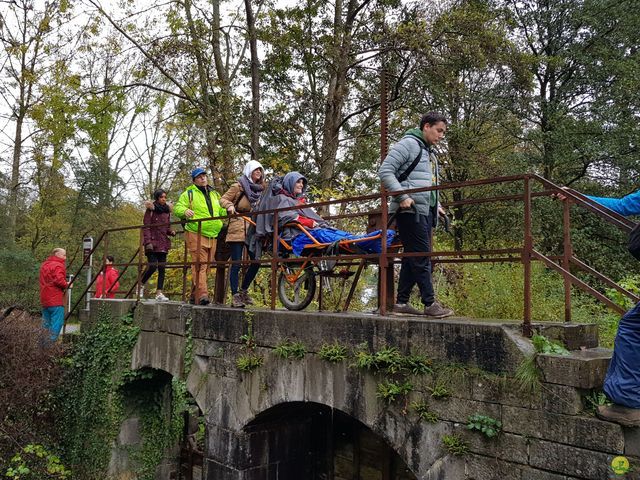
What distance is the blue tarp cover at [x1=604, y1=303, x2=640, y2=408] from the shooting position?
337 cm

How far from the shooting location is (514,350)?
395 centimetres

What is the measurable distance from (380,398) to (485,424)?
101 centimetres

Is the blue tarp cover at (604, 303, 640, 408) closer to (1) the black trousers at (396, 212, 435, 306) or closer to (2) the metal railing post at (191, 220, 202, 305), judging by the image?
(1) the black trousers at (396, 212, 435, 306)

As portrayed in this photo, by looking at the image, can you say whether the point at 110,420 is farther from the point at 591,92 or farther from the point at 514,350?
the point at 591,92

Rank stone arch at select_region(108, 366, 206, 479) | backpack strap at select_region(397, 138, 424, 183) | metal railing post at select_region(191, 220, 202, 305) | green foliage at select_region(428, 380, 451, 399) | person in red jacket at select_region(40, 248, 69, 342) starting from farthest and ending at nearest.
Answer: person in red jacket at select_region(40, 248, 69, 342), stone arch at select_region(108, 366, 206, 479), metal railing post at select_region(191, 220, 202, 305), backpack strap at select_region(397, 138, 424, 183), green foliage at select_region(428, 380, 451, 399)

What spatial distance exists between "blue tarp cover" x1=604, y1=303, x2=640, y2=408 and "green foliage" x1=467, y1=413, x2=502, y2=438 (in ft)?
2.69

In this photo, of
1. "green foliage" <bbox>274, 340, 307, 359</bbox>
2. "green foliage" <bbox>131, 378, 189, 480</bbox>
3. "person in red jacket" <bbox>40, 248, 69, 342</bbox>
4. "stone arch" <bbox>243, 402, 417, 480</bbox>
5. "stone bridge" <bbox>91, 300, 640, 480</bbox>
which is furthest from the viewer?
"person in red jacket" <bbox>40, 248, 69, 342</bbox>

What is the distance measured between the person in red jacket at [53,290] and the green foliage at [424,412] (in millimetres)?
8066

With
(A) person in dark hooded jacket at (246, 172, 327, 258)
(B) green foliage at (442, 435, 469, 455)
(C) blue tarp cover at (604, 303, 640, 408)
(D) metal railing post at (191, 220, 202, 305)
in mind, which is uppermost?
(A) person in dark hooded jacket at (246, 172, 327, 258)

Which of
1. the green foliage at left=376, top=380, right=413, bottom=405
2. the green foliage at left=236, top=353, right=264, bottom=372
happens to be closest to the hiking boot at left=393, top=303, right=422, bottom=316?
the green foliage at left=376, top=380, right=413, bottom=405

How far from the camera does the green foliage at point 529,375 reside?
3.80m

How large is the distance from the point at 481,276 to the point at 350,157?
6869 mm

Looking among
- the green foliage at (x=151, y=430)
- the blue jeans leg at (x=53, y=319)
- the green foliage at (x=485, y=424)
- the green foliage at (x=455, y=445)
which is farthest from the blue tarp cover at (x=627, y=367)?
the blue jeans leg at (x=53, y=319)

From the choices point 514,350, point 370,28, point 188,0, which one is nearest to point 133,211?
point 188,0
